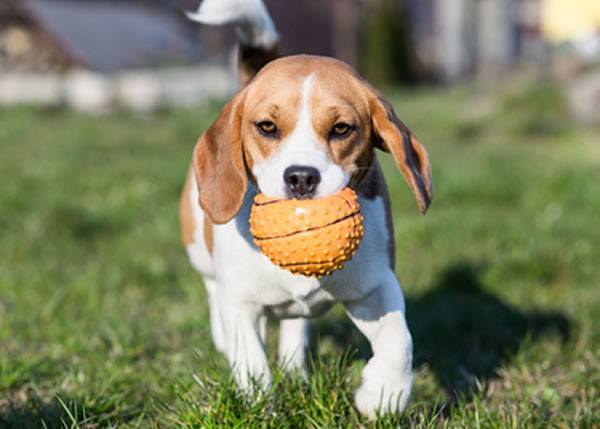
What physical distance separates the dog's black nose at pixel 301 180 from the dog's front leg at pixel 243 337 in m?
0.55

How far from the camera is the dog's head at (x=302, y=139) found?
277 centimetres

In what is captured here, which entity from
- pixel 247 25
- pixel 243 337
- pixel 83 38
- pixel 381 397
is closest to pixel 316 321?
pixel 243 337

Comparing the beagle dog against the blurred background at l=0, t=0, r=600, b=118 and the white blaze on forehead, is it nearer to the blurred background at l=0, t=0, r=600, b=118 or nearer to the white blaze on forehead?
the white blaze on forehead

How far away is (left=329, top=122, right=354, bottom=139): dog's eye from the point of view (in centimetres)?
286

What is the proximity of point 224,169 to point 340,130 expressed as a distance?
0.41 meters

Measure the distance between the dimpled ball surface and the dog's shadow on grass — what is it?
97cm

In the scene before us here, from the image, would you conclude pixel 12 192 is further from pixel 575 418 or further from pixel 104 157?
pixel 575 418

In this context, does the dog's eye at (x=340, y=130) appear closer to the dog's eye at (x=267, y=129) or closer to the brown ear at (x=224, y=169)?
the dog's eye at (x=267, y=129)

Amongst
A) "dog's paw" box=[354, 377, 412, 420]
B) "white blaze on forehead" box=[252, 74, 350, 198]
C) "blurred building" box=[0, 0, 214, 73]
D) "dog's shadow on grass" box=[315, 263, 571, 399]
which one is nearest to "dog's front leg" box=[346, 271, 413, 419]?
"dog's paw" box=[354, 377, 412, 420]

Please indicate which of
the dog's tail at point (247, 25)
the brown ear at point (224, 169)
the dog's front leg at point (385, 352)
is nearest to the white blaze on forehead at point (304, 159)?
the brown ear at point (224, 169)

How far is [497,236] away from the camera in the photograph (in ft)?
19.0

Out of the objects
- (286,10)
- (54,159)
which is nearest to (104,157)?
(54,159)

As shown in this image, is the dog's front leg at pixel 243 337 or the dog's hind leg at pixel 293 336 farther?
the dog's hind leg at pixel 293 336

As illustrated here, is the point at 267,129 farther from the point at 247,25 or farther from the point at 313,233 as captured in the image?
the point at 247,25
